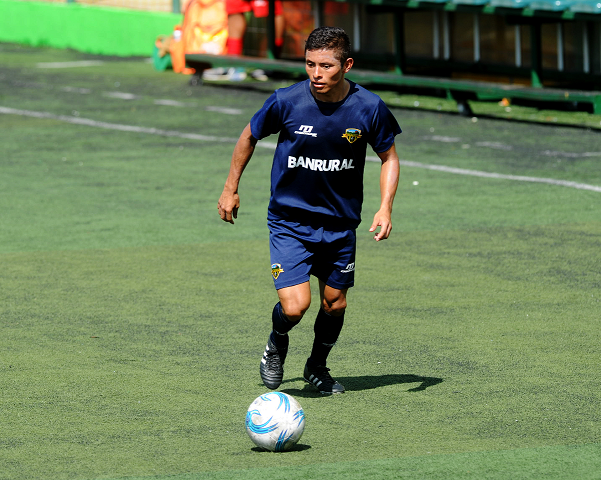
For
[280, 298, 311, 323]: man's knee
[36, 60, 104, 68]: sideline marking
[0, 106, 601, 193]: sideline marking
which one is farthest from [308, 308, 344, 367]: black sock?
[36, 60, 104, 68]: sideline marking

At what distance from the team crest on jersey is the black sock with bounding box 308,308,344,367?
1.00 metres

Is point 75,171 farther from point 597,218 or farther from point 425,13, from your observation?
point 425,13

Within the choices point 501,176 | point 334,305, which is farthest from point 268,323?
point 501,176

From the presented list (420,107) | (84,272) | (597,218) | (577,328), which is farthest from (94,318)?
(420,107)

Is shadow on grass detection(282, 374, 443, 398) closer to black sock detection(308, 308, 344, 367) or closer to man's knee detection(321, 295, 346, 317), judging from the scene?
black sock detection(308, 308, 344, 367)

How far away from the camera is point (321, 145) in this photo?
6.18 meters

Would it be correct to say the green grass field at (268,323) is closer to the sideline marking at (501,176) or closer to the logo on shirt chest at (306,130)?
the sideline marking at (501,176)

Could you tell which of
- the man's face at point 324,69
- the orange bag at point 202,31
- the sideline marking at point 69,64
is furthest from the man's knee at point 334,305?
the sideline marking at point 69,64

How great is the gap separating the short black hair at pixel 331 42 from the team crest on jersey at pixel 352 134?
36 centimetres

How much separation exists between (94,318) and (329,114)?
2714 millimetres

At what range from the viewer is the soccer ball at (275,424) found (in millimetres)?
5422

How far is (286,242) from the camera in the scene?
6.32 metres

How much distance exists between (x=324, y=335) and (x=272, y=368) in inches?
14.0

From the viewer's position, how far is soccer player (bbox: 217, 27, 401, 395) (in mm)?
6168
